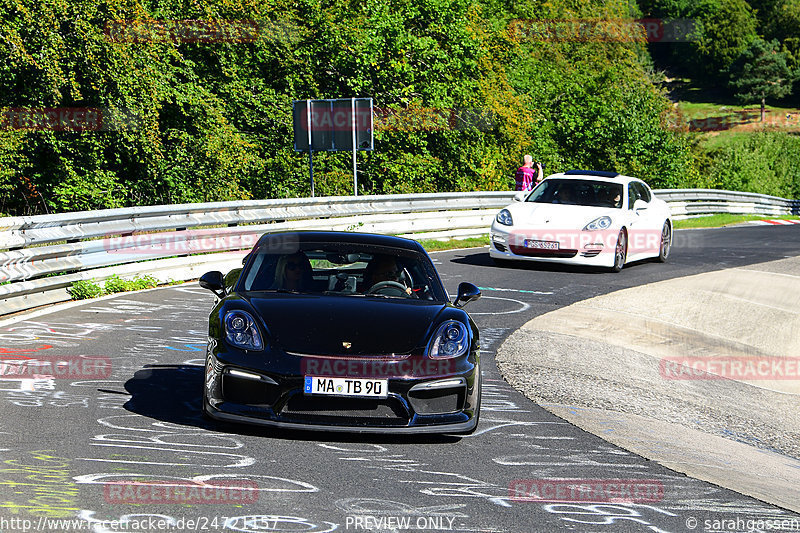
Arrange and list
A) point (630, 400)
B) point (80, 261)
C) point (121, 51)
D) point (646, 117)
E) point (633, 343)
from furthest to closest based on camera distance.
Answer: point (646, 117) < point (121, 51) < point (80, 261) < point (633, 343) < point (630, 400)

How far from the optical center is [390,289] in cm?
688

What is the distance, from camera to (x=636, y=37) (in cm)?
6419

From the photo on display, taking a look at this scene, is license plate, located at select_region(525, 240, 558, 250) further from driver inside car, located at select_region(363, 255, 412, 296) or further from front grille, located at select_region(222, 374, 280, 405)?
front grille, located at select_region(222, 374, 280, 405)

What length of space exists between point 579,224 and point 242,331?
36.6ft

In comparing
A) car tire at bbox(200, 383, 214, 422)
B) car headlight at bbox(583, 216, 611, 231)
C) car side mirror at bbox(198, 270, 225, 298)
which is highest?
car side mirror at bbox(198, 270, 225, 298)

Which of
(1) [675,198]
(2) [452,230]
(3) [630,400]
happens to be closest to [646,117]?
(1) [675,198]

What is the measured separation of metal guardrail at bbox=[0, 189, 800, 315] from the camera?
1109 centimetres

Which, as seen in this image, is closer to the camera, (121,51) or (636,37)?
(121,51)

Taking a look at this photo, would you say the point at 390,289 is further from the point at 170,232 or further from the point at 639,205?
the point at 639,205

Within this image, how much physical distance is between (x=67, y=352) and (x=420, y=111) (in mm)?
24955

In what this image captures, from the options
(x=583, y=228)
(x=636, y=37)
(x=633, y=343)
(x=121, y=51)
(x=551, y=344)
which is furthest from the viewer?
(x=636, y=37)

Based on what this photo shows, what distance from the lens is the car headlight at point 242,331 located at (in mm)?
5859

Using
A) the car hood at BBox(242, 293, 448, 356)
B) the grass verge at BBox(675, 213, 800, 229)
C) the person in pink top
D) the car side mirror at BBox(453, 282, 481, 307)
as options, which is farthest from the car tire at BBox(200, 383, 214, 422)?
the grass verge at BBox(675, 213, 800, 229)

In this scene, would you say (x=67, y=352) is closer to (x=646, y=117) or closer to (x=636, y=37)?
(x=646, y=117)
